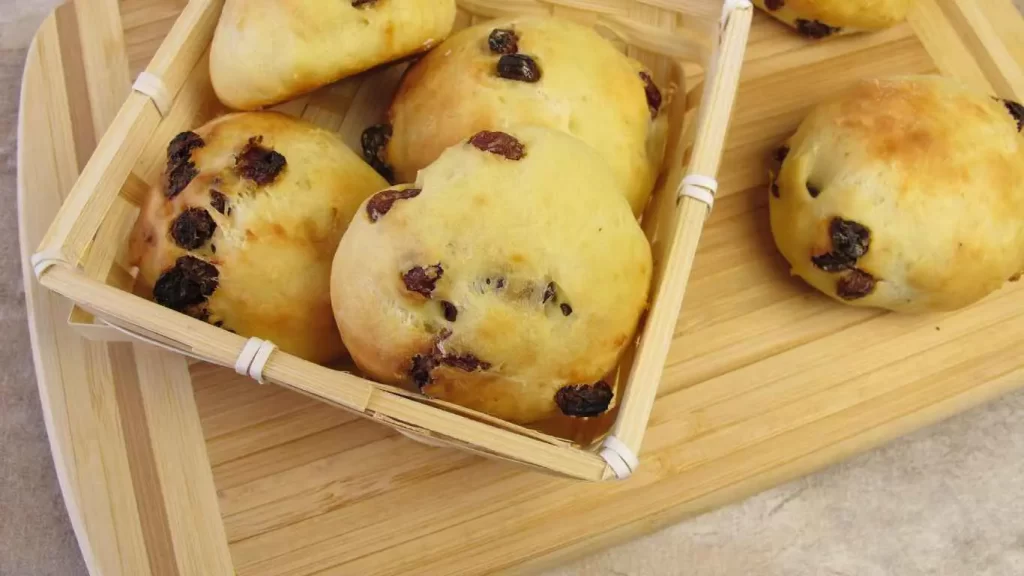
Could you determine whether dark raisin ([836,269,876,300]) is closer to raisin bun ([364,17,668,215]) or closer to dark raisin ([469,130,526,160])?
raisin bun ([364,17,668,215])

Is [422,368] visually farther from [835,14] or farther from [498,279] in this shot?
[835,14]

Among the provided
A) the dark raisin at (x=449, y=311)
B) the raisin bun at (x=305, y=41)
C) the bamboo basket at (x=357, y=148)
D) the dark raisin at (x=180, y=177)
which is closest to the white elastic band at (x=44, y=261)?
the bamboo basket at (x=357, y=148)

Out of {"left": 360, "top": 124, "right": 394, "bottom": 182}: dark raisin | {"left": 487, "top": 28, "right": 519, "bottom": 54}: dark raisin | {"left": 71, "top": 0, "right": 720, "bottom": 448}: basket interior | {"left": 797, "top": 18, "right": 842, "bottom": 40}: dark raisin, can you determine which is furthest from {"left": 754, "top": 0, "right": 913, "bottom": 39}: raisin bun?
{"left": 360, "top": 124, "right": 394, "bottom": 182}: dark raisin

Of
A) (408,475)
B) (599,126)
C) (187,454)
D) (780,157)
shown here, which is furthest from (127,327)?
(780,157)

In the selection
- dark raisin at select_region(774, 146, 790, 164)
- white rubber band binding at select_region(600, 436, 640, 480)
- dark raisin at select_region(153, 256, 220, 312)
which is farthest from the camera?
dark raisin at select_region(774, 146, 790, 164)

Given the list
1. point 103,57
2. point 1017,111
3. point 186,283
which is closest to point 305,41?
point 186,283
